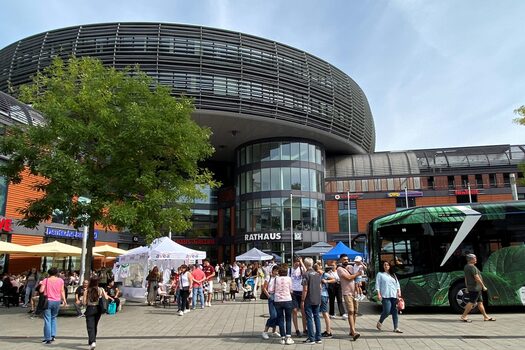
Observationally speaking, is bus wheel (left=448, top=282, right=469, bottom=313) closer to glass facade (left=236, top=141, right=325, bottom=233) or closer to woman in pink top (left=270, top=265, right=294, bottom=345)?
woman in pink top (left=270, top=265, right=294, bottom=345)

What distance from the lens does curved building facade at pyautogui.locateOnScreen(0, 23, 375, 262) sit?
38.8 metres

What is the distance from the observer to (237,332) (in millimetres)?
10273

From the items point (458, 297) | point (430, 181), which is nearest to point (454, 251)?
point (458, 297)

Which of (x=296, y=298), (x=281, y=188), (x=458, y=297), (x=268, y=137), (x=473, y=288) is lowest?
(x=458, y=297)

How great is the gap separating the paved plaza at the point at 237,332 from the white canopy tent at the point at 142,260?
5506 mm

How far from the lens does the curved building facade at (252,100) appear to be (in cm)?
3875

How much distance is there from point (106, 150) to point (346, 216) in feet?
129

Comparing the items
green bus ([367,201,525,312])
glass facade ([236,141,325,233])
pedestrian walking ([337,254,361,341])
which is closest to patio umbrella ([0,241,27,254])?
green bus ([367,201,525,312])

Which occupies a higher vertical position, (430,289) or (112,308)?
(430,289)

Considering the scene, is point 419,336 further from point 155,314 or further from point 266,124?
point 266,124

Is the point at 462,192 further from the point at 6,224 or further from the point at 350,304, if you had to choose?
the point at 350,304

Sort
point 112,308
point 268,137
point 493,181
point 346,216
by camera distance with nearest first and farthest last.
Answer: point 112,308 → point 268,137 → point 346,216 → point 493,181

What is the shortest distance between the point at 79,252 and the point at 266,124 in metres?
23.9

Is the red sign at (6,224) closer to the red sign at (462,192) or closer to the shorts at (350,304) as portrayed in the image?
the shorts at (350,304)
